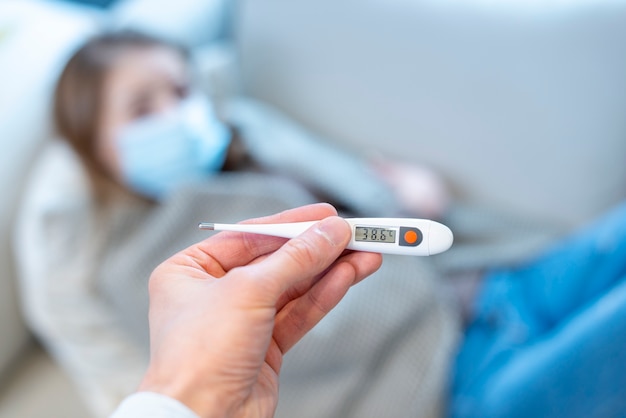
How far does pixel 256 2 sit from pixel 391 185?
0.41m

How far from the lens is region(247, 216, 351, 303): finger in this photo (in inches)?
13.5

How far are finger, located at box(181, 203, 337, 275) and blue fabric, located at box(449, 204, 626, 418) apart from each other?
1.15ft

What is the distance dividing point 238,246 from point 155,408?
4.9 inches

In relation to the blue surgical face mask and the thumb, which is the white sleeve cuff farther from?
the blue surgical face mask

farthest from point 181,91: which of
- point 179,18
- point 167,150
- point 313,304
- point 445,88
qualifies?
point 313,304

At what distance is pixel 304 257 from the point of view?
0.35m

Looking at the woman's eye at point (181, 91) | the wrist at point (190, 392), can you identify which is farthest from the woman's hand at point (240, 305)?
the woman's eye at point (181, 91)

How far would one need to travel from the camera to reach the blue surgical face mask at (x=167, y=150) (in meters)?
0.75

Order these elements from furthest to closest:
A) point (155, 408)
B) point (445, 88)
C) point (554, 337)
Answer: point (445, 88)
point (554, 337)
point (155, 408)

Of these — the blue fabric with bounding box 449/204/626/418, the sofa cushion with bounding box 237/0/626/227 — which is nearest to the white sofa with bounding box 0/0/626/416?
the sofa cushion with bounding box 237/0/626/227

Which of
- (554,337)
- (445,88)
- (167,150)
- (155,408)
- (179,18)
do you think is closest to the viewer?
(155,408)

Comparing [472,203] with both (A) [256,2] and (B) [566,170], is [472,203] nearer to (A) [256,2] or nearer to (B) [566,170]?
(B) [566,170]

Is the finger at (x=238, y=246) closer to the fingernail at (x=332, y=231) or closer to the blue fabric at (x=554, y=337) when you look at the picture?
the fingernail at (x=332, y=231)

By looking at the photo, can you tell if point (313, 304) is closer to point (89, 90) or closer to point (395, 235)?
point (395, 235)
